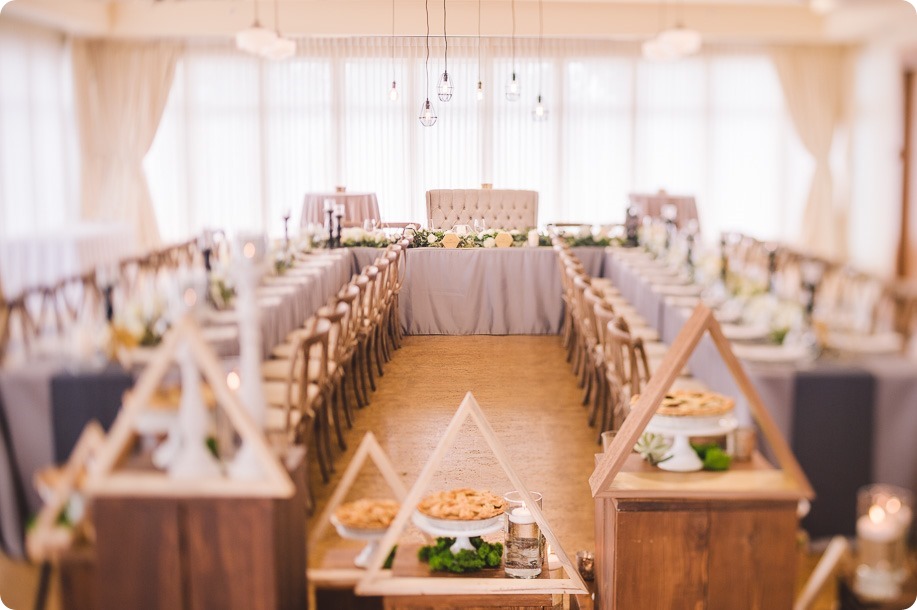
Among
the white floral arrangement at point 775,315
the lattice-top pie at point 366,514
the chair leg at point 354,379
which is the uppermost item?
the white floral arrangement at point 775,315

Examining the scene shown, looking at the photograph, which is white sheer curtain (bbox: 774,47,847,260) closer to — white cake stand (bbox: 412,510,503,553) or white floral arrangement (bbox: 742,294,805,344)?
white floral arrangement (bbox: 742,294,805,344)

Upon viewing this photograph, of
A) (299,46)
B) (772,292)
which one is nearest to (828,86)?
(772,292)

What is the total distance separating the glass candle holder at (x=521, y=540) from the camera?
3448 mm

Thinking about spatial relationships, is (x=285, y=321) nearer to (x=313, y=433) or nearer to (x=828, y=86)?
(x=313, y=433)

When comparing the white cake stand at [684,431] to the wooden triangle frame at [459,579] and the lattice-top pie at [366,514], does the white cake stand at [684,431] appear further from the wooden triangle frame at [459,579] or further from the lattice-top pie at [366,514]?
the lattice-top pie at [366,514]

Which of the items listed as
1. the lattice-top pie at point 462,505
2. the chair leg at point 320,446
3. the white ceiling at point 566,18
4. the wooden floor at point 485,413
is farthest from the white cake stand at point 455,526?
the white ceiling at point 566,18

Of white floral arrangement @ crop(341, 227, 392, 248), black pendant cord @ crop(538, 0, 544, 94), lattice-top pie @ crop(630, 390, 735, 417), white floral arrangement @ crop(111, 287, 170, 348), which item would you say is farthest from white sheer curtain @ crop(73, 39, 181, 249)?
lattice-top pie @ crop(630, 390, 735, 417)

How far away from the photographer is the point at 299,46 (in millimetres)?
2980

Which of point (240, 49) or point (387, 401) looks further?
point (387, 401)

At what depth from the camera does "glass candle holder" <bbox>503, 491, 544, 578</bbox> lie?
3448 millimetres

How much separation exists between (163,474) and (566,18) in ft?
6.28

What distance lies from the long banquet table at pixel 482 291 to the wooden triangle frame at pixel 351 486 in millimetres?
431

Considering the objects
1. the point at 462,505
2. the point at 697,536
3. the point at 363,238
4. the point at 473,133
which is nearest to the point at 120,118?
the point at 363,238

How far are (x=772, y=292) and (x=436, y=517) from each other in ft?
4.53
